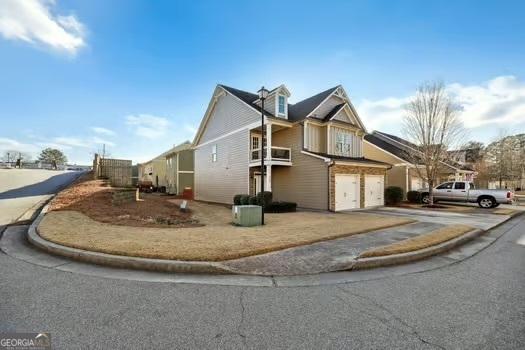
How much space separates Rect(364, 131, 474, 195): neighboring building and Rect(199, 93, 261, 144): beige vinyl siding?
13.3 meters

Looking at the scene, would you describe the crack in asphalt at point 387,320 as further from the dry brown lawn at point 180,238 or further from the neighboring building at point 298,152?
the neighboring building at point 298,152

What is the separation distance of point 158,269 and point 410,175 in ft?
79.0

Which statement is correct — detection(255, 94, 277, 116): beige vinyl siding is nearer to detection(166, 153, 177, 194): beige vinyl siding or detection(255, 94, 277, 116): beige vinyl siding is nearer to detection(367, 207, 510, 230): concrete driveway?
detection(367, 207, 510, 230): concrete driveway

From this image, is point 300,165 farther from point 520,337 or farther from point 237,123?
point 520,337

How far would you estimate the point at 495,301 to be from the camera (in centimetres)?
370

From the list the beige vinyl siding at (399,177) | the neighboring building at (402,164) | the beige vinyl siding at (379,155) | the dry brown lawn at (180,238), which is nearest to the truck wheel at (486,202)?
the neighboring building at (402,164)

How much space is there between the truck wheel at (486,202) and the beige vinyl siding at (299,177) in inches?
501

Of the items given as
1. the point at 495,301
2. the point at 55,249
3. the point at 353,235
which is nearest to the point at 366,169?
the point at 353,235

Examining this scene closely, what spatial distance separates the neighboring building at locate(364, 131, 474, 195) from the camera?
21.8m

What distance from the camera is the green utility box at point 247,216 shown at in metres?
9.21

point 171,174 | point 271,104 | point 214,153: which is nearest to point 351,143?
A: point 271,104

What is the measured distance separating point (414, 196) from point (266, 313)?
2213 cm

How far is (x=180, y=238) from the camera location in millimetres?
6664

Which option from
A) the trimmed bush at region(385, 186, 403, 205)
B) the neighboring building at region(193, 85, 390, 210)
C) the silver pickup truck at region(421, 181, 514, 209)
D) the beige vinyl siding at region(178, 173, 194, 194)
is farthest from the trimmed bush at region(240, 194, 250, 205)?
the silver pickup truck at region(421, 181, 514, 209)
